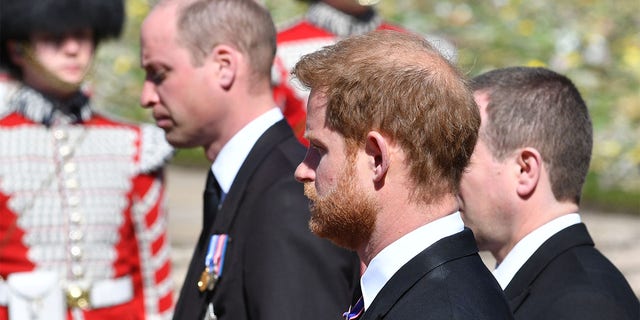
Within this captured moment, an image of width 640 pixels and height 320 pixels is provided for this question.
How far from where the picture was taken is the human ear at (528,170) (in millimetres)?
2811

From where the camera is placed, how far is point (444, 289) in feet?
6.23

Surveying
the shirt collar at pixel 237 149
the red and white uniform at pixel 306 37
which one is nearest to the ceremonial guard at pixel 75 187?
the red and white uniform at pixel 306 37

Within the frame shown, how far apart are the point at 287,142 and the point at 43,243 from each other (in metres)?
1.42

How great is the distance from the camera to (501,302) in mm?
1956

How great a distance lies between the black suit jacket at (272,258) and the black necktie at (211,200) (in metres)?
0.14

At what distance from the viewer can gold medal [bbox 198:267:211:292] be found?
2.83 m

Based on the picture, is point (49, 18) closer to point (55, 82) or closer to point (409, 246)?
point (55, 82)

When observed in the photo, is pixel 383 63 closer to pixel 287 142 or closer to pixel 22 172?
pixel 287 142

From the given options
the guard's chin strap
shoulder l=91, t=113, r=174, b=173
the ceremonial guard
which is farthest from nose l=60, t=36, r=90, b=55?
shoulder l=91, t=113, r=174, b=173

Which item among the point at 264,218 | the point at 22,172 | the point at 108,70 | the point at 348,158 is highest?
the point at 348,158

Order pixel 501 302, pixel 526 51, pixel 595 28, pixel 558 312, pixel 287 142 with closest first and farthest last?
1. pixel 501 302
2. pixel 558 312
3. pixel 287 142
4. pixel 526 51
5. pixel 595 28

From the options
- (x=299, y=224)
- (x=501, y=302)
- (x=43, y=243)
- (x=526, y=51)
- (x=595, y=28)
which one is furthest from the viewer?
(x=595, y=28)

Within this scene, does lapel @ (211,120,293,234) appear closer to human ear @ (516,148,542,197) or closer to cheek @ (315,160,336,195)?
human ear @ (516,148,542,197)

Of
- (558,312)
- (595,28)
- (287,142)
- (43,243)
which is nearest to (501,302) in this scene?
(558,312)
